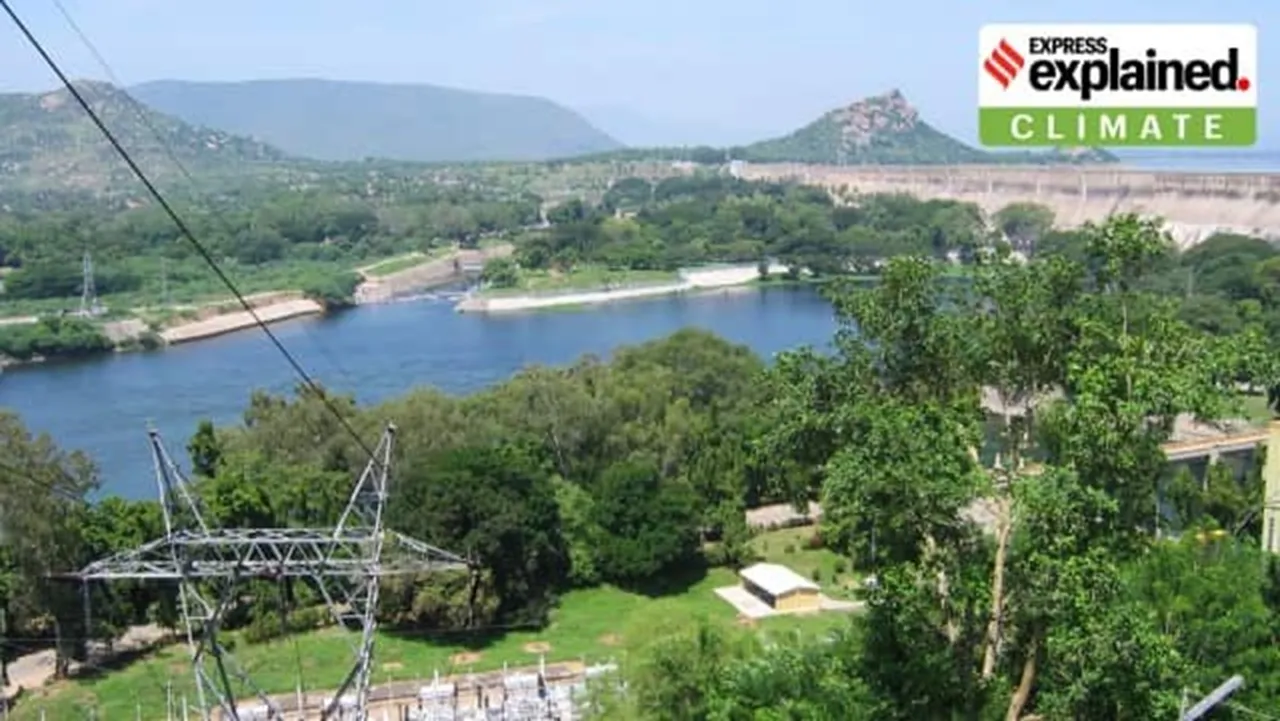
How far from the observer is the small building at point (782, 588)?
10.4 meters

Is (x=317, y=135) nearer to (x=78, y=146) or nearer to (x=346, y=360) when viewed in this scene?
(x=78, y=146)

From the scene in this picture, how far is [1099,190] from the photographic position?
146ft

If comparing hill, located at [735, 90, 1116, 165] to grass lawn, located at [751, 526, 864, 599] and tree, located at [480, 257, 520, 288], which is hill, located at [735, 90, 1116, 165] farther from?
grass lawn, located at [751, 526, 864, 599]

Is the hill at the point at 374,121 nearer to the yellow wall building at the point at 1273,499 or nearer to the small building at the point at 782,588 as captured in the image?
the small building at the point at 782,588

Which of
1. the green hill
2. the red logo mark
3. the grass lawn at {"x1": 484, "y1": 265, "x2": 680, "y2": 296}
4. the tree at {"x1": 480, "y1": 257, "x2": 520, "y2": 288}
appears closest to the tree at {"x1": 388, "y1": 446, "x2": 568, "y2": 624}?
the red logo mark

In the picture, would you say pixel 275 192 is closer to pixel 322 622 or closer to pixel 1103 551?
pixel 322 622

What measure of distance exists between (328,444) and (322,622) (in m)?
2.10

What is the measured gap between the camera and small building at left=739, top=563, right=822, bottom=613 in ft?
34.0

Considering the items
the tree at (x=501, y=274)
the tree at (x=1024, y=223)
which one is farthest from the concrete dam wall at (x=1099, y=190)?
the tree at (x=501, y=274)

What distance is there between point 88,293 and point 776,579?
24.7 meters

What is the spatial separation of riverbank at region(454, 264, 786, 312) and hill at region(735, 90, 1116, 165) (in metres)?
46.7

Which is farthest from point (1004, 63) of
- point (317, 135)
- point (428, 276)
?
point (317, 135)

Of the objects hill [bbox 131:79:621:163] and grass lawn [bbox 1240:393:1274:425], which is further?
hill [bbox 131:79:621:163]

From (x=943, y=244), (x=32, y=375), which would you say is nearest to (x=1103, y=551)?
(x=32, y=375)
